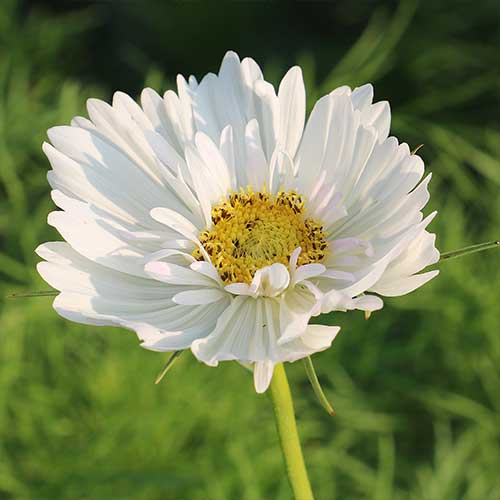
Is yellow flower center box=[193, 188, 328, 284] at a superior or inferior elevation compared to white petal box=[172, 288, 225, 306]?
superior

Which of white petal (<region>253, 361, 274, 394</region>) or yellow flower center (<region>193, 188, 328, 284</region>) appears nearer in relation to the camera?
white petal (<region>253, 361, 274, 394</region>)

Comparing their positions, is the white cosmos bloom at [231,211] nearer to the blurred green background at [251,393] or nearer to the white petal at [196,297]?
the white petal at [196,297]

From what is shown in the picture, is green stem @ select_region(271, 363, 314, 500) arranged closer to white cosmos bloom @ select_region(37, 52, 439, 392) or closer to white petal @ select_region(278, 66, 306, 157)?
white cosmos bloom @ select_region(37, 52, 439, 392)

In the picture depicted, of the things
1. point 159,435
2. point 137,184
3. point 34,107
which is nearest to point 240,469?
point 159,435

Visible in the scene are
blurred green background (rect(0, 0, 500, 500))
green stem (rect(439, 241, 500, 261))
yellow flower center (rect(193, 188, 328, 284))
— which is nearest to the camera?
green stem (rect(439, 241, 500, 261))

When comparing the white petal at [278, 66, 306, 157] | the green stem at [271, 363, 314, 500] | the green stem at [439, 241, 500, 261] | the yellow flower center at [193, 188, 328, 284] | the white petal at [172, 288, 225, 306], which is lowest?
the green stem at [271, 363, 314, 500]

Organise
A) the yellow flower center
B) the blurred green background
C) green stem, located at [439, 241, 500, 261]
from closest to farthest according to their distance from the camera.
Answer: green stem, located at [439, 241, 500, 261] < the yellow flower center < the blurred green background

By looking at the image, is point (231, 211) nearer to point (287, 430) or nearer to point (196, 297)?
point (196, 297)

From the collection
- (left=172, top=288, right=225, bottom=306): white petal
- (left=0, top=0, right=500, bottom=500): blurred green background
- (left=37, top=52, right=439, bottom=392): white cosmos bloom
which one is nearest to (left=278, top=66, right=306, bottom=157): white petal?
(left=37, top=52, right=439, bottom=392): white cosmos bloom

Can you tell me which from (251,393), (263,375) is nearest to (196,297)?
(263,375)
